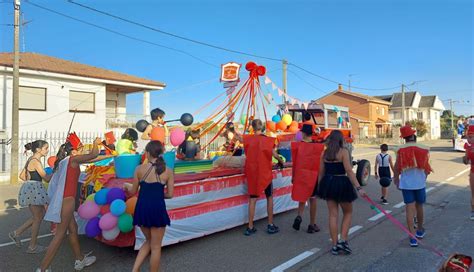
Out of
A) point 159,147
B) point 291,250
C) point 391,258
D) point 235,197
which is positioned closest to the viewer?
point 159,147

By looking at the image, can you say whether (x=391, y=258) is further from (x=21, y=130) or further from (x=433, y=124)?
(x=433, y=124)

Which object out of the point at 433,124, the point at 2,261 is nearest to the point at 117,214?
the point at 2,261

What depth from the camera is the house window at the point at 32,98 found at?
17.8 m

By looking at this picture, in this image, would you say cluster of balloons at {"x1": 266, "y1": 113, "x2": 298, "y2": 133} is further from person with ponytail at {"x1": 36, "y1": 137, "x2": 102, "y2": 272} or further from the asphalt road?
person with ponytail at {"x1": 36, "y1": 137, "x2": 102, "y2": 272}

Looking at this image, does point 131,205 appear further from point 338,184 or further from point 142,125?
point 142,125

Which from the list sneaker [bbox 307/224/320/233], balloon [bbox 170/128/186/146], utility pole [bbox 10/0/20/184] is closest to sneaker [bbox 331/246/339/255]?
sneaker [bbox 307/224/320/233]

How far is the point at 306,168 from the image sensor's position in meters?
6.06

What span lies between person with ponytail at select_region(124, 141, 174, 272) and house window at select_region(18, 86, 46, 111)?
16854 millimetres

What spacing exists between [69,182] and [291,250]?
3164 mm

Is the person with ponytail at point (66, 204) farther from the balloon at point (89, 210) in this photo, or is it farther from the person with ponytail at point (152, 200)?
the person with ponytail at point (152, 200)

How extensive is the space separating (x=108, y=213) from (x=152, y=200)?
1.30 meters

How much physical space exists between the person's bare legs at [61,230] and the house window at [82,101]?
1659cm

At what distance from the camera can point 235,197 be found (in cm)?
627

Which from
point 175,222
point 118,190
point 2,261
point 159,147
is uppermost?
point 159,147
